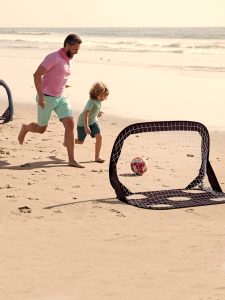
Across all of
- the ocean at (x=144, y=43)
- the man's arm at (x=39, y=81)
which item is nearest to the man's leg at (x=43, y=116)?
the man's arm at (x=39, y=81)

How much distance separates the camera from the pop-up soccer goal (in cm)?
755

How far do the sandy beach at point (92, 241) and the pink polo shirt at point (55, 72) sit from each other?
0.99m

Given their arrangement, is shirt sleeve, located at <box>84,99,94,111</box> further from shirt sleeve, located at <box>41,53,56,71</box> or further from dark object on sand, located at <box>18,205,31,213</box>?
dark object on sand, located at <box>18,205,31,213</box>

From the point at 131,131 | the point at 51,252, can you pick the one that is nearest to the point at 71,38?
the point at 131,131

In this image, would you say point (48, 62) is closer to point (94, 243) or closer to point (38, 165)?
point (38, 165)

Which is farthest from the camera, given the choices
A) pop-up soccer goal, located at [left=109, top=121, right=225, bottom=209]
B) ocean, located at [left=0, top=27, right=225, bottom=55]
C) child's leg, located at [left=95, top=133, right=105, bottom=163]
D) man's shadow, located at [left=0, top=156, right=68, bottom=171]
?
ocean, located at [left=0, top=27, right=225, bottom=55]

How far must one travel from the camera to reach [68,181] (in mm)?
8273

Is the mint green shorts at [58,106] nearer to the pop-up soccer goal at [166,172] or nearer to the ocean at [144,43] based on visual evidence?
the pop-up soccer goal at [166,172]

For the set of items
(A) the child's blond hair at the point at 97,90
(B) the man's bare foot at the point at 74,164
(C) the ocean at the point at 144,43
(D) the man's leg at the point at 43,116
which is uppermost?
(C) the ocean at the point at 144,43

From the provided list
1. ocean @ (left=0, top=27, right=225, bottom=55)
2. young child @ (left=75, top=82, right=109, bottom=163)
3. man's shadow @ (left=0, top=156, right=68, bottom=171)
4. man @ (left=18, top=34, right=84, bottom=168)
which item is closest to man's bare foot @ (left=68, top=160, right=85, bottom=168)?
man @ (left=18, top=34, right=84, bottom=168)

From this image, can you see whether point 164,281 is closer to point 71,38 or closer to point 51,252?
point 51,252

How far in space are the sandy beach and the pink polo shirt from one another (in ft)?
3.26

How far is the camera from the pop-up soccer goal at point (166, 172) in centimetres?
755

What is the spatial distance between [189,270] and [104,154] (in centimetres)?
498
